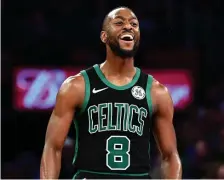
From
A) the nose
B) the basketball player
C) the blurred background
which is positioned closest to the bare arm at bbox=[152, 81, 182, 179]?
the basketball player

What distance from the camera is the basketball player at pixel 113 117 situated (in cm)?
333

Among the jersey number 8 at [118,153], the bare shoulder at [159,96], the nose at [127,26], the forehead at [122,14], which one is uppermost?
the forehead at [122,14]

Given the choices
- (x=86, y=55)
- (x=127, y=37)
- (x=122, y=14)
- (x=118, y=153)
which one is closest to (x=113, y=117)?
(x=118, y=153)

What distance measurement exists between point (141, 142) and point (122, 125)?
5.1 inches

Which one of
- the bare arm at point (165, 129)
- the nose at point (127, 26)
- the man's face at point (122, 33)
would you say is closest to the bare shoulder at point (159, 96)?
the bare arm at point (165, 129)

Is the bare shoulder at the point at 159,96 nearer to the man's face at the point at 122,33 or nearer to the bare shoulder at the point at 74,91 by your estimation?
the man's face at the point at 122,33

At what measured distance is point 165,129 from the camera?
3488 mm

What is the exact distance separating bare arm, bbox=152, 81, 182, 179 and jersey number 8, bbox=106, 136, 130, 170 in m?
0.23

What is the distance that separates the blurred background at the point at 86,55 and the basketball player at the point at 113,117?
336 centimetres

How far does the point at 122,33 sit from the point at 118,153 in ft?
1.97

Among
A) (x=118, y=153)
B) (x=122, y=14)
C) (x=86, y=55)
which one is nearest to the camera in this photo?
(x=118, y=153)

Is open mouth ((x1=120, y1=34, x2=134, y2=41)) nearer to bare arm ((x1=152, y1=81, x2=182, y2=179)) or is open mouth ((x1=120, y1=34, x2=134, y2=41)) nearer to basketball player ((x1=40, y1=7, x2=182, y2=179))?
basketball player ((x1=40, y1=7, x2=182, y2=179))

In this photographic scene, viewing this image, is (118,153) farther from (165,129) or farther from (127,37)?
(127,37)

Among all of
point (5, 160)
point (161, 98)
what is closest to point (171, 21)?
point (5, 160)
